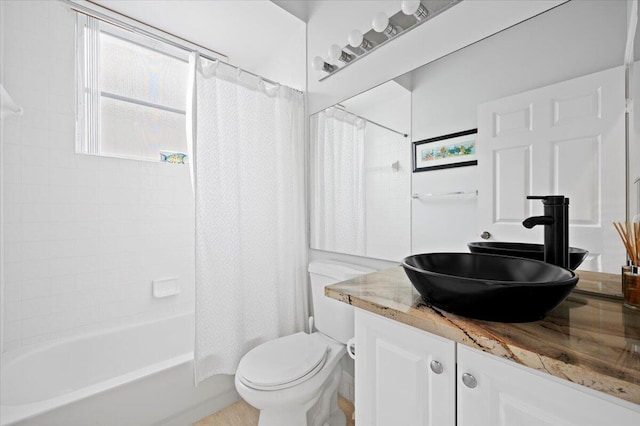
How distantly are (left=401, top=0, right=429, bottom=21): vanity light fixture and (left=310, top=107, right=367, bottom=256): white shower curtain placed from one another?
1.73 ft

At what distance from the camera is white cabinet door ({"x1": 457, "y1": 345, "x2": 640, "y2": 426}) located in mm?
448

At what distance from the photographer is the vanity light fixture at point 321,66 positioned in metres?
1.66

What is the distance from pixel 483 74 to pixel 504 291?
2.97 feet

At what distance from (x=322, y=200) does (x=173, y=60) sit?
5.43ft

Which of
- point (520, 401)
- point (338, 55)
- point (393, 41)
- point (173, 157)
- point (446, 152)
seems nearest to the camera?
point (520, 401)

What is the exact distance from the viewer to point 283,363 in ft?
4.35

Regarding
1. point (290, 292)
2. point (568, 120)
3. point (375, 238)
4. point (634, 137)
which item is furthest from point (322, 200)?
point (634, 137)

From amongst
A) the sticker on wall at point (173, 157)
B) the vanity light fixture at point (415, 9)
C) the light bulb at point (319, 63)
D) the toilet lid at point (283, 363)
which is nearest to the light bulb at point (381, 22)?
the vanity light fixture at point (415, 9)

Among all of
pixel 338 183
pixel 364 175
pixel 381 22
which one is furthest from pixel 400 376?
pixel 381 22

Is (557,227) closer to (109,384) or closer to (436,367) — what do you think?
(436,367)

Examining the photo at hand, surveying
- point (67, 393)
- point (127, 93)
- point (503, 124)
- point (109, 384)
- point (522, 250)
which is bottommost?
point (67, 393)

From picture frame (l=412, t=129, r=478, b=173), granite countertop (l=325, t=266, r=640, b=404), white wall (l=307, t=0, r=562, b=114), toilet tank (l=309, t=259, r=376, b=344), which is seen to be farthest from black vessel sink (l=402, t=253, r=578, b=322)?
white wall (l=307, t=0, r=562, b=114)

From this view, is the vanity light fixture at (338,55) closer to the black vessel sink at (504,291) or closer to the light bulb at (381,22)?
the light bulb at (381,22)

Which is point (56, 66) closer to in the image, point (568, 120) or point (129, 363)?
point (129, 363)
